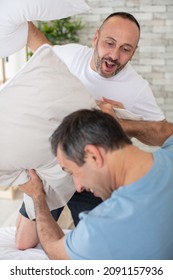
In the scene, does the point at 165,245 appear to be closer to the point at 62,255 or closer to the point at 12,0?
the point at 62,255

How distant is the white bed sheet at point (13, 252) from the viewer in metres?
1.64

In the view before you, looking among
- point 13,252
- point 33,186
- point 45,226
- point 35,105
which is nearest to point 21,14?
point 35,105

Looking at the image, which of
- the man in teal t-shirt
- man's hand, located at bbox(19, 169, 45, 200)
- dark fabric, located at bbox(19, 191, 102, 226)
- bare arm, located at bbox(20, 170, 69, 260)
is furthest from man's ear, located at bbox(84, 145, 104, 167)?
dark fabric, located at bbox(19, 191, 102, 226)

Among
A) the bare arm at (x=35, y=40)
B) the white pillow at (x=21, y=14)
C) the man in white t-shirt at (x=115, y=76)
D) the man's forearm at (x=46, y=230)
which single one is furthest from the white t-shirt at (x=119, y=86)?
the man's forearm at (x=46, y=230)

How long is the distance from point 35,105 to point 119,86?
52cm

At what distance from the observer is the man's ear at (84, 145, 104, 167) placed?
953 mm

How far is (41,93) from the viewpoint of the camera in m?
1.19

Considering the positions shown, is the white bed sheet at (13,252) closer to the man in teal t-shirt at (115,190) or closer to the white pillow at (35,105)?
the white pillow at (35,105)

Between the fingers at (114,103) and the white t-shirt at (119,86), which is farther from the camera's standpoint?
the white t-shirt at (119,86)

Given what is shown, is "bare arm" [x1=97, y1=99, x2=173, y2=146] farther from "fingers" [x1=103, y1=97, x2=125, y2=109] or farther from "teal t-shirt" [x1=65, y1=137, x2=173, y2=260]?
"teal t-shirt" [x1=65, y1=137, x2=173, y2=260]

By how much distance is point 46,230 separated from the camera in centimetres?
116

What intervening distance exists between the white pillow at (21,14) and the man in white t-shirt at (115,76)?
0.18 m
